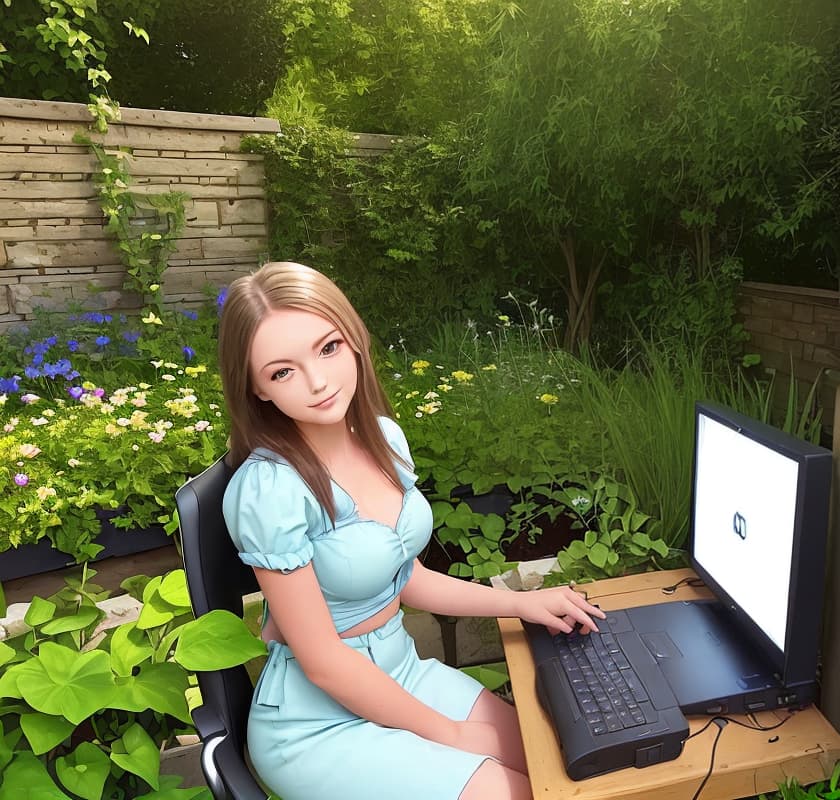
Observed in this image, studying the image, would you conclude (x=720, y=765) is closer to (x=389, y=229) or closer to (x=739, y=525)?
(x=739, y=525)

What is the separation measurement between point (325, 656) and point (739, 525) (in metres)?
0.63

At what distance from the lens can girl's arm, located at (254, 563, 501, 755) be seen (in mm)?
958

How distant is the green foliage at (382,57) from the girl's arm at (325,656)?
199 inches

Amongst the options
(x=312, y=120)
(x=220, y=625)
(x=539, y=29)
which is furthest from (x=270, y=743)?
(x=312, y=120)

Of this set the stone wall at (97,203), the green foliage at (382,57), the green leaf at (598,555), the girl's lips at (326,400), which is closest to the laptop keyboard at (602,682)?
the green leaf at (598,555)

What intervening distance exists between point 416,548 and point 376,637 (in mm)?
157

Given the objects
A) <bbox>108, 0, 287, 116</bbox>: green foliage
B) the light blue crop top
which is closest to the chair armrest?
the light blue crop top

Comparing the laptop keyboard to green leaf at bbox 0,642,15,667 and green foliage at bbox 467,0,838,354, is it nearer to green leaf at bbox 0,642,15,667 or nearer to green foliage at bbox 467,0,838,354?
green leaf at bbox 0,642,15,667

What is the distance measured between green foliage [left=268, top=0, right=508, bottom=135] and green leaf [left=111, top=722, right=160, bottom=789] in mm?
5077

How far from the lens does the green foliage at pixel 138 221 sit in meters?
3.72

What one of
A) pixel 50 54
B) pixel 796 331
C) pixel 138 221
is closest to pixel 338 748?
pixel 138 221

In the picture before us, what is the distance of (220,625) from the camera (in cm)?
96

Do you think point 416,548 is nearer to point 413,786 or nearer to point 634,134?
point 413,786

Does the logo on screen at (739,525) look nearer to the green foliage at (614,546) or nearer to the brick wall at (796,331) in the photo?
the green foliage at (614,546)
